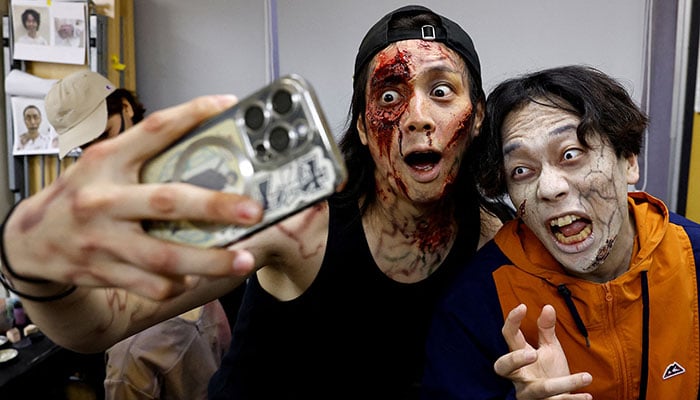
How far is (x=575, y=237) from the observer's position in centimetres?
107

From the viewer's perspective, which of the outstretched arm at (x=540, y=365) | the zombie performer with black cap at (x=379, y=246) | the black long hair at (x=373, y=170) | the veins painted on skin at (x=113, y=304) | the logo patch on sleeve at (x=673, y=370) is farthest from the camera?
the black long hair at (x=373, y=170)

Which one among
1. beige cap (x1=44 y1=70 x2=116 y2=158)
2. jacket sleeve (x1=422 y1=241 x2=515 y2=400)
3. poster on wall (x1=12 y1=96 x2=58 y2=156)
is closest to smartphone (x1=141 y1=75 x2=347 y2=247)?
jacket sleeve (x1=422 y1=241 x2=515 y2=400)

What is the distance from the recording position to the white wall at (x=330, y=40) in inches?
94.5

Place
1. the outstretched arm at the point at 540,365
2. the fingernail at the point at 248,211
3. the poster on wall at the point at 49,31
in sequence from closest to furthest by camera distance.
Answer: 1. the fingernail at the point at 248,211
2. the outstretched arm at the point at 540,365
3. the poster on wall at the point at 49,31

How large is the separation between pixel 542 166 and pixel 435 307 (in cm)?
41

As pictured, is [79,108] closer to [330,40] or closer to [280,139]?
[330,40]

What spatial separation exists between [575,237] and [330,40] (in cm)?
187

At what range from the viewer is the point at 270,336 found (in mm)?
1175

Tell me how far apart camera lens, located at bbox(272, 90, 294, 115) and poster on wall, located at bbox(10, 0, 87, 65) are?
259 cm

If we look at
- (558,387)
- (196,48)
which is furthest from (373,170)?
(196,48)

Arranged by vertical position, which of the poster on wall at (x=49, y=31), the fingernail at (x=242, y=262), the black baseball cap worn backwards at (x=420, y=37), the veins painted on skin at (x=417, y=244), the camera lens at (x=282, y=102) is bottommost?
the veins painted on skin at (x=417, y=244)

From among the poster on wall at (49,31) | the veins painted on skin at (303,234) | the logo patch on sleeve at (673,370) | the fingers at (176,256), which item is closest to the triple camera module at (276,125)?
the fingers at (176,256)

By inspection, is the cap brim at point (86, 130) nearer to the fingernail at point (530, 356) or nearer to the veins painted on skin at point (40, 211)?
the veins painted on skin at point (40, 211)

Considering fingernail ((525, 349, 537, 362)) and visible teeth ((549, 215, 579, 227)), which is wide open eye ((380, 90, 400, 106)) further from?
fingernail ((525, 349, 537, 362))
